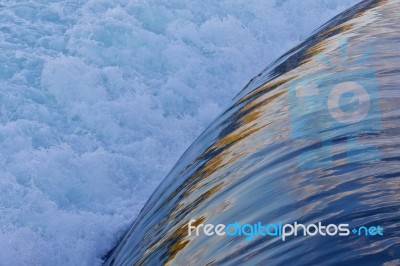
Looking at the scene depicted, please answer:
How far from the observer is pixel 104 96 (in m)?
7.47

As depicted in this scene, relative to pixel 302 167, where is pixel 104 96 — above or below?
above

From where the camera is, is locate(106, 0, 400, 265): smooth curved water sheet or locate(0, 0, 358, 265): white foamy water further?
locate(0, 0, 358, 265): white foamy water

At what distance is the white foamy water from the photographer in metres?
5.61

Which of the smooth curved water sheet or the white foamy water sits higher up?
the white foamy water

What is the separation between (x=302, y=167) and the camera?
8.54 feet

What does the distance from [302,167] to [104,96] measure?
508cm

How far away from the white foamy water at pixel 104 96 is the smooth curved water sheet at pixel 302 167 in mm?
2113

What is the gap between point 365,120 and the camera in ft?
9.29

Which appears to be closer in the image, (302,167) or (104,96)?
(302,167)

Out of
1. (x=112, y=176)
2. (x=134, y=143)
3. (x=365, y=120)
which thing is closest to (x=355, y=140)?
(x=365, y=120)

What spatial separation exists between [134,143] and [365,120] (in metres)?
4.15

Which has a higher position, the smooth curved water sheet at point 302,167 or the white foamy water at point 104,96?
the white foamy water at point 104,96

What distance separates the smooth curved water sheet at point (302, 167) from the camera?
2.19m

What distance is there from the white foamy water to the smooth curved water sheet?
6.93ft
